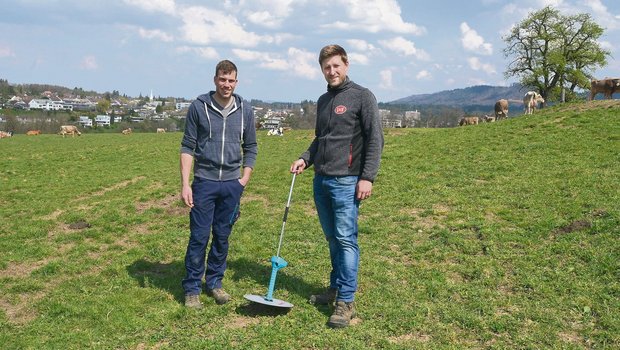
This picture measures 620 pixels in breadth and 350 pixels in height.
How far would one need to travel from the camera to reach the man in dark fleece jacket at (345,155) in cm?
488

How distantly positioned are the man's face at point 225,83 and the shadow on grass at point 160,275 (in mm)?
2549

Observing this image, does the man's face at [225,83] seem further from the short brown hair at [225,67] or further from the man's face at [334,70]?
the man's face at [334,70]

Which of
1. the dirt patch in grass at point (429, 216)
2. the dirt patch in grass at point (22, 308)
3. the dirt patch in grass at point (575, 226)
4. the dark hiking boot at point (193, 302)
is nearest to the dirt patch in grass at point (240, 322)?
the dark hiking boot at point (193, 302)

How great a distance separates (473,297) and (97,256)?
5.91 metres

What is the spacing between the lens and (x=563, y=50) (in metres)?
45.5

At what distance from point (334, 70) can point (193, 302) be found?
309 cm

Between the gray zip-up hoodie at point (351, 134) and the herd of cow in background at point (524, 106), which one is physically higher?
the herd of cow in background at point (524, 106)

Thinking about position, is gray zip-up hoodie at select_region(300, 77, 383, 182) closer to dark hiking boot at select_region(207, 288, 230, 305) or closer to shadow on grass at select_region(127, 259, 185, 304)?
dark hiking boot at select_region(207, 288, 230, 305)

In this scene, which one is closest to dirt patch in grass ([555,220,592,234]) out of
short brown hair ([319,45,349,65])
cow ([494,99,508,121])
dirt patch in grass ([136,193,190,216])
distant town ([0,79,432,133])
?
distant town ([0,79,432,133])

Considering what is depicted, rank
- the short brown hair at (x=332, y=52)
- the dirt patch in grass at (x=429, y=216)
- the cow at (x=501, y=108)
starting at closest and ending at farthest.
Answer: the short brown hair at (x=332, y=52)
the dirt patch in grass at (x=429, y=216)
the cow at (x=501, y=108)

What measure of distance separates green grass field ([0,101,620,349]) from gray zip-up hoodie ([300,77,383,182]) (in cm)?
166

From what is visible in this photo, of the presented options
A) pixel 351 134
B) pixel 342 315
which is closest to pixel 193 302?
pixel 342 315

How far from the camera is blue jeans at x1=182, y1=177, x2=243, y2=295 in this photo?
213 inches

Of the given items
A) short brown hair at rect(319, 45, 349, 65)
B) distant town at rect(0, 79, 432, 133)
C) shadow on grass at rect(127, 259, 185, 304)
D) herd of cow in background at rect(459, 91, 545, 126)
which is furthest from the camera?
distant town at rect(0, 79, 432, 133)
